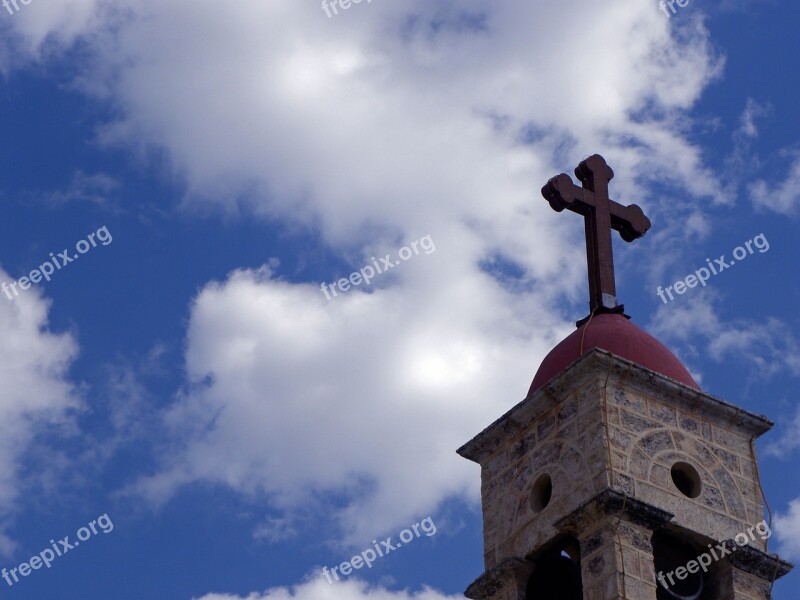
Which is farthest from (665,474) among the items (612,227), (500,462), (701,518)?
Answer: (612,227)

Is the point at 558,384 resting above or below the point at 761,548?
above

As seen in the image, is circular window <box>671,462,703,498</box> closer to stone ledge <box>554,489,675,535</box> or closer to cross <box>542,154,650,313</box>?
stone ledge <box>554,489,675,535</box>

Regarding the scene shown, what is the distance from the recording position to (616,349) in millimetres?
17078

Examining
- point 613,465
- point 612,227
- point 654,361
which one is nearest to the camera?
point 613,465

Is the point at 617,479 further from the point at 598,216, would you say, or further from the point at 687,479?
the point at 598,216

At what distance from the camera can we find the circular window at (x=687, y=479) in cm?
1658

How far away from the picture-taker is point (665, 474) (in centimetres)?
1641

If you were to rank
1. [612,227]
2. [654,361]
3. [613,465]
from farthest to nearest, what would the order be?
[612,227] < [654,361] < [613,465]

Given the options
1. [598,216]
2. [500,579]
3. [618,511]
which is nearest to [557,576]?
[500,579]

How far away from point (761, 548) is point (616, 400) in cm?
196

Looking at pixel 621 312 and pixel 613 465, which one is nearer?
pixel 613 465

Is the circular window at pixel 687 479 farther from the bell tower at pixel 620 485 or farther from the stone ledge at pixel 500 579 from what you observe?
the stone ledge at pixel 500 579

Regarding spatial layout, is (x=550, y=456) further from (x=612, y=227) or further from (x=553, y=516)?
(x=612, y=227)

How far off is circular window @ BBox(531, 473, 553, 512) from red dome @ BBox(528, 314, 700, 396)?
92 centimetres
